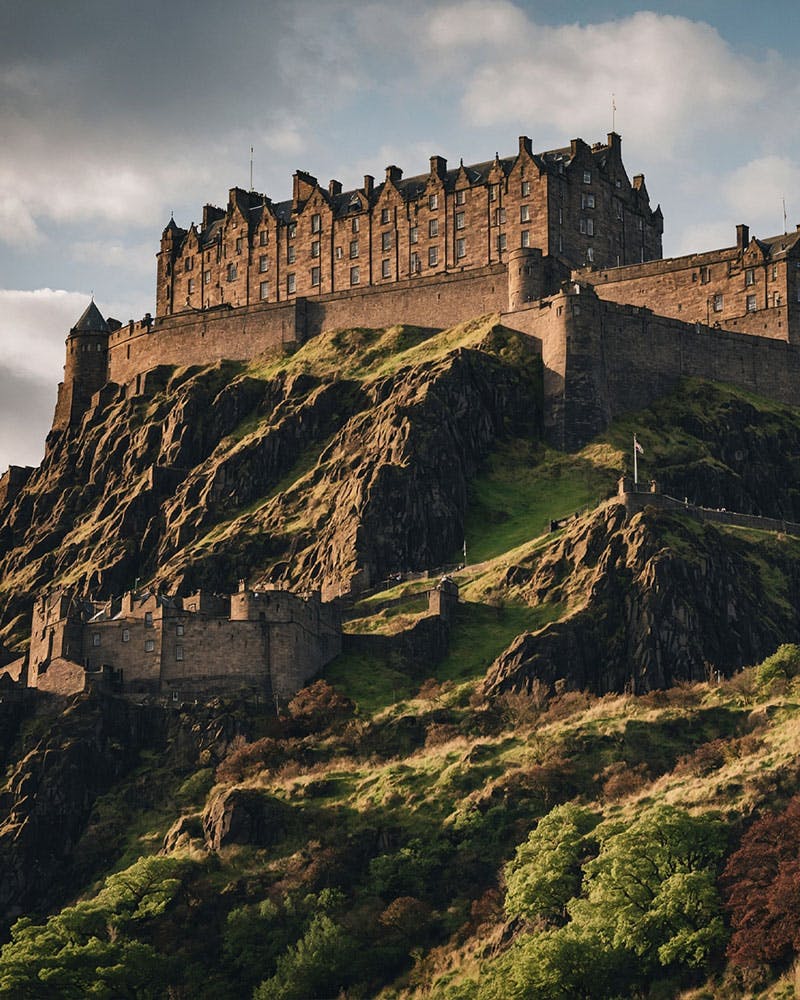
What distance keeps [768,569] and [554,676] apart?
19877 millimetres

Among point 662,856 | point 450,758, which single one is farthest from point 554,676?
point 662,856

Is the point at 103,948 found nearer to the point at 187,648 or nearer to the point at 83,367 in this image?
the point at 187,648

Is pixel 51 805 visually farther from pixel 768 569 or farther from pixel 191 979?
pixel 768 569

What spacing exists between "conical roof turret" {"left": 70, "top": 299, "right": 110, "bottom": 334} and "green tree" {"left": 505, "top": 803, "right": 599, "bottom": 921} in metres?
97.1

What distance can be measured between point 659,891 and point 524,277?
82989 millimetres

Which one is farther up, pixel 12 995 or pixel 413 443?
pixel 413 443

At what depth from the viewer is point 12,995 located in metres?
96.7

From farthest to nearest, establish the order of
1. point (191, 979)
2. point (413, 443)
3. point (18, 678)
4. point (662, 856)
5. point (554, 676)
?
point (413, 443)
point (18, 678)
point (554, 676)
point (191, 979)
point (662, 856)

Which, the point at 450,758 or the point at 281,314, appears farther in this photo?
the point at 281,314

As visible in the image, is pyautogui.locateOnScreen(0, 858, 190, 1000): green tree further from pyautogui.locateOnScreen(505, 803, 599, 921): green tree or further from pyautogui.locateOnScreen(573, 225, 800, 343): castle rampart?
pyautogui.locateOnScreen(573, 225, 800, 343): castle rampart

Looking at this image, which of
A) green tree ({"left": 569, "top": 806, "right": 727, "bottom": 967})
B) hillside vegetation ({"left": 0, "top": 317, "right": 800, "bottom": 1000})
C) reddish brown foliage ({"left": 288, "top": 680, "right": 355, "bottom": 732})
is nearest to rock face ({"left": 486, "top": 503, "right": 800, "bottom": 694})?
hillside vegetation ({"left": 0, "top": 317, "right": 800, "bottom": 1000})

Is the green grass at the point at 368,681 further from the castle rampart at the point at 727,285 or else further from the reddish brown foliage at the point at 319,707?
A: the castle rampart at the point at 727,285

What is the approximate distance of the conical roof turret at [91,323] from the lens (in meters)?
187

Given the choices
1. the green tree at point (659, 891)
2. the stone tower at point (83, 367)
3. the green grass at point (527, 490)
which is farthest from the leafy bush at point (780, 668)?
the stone tower at point (83, 367)
